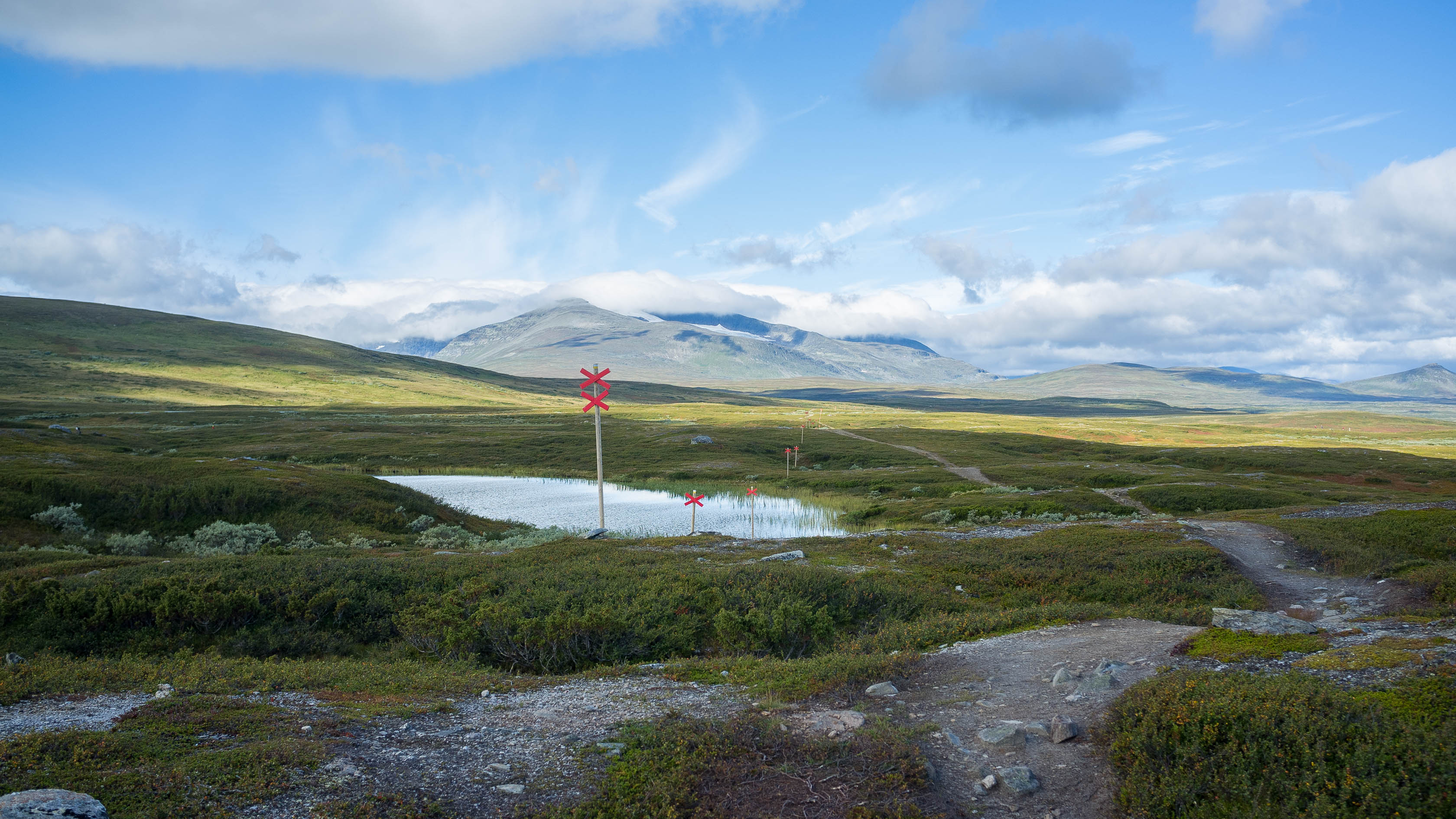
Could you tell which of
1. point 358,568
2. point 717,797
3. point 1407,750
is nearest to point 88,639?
point 358,568

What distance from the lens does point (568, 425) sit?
127812 millimetres

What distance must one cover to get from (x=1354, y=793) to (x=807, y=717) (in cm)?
614

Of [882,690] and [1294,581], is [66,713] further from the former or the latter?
[1294,581]

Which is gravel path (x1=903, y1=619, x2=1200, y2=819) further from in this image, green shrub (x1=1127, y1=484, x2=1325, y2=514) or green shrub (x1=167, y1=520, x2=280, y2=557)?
green shrub (x1=1127, y1=484, x2=1325, y2=514)

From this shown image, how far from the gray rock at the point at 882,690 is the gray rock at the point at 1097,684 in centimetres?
281

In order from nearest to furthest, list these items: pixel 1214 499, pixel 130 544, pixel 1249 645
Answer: pixel 1249 645 → pixel 130 544 → pixel 1214 499

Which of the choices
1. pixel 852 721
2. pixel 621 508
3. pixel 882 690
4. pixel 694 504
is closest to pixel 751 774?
pixel 852 721

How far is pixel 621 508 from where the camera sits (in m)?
53.2

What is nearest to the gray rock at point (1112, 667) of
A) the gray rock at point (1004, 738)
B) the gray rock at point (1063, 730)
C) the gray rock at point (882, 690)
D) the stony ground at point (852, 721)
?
the stony ground at point (852, 721)

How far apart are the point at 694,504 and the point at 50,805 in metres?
32.8

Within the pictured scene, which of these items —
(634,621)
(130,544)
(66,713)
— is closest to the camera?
(66,713)

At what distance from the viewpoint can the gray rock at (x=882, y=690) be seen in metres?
11.0

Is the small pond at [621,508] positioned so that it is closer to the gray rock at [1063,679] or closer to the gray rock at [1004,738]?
the gray rock at [1063,679]

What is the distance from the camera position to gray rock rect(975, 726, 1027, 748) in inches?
354
